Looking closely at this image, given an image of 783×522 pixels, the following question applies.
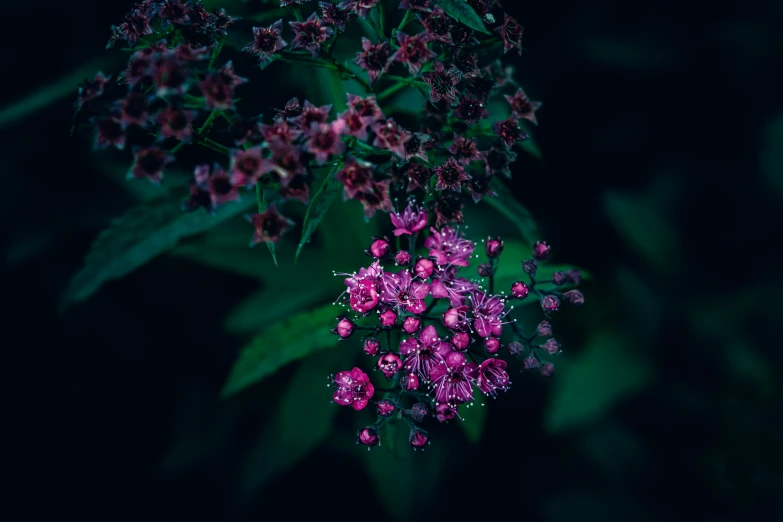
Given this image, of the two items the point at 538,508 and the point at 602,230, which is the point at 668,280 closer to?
the point at 602,230

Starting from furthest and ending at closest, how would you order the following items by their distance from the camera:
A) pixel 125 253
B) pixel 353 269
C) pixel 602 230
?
pixel 602 230, pixel 353 269, pixel 125 253

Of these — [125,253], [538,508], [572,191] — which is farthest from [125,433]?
[572,191]

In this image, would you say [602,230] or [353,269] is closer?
[353,269]

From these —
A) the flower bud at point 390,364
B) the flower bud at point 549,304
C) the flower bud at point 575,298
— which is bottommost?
the flower bud at point 390,364

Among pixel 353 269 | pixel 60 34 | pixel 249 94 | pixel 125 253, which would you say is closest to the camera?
pixel 125 253

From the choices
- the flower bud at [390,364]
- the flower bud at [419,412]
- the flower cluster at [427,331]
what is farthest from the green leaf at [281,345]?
the flower bud at [419,412]

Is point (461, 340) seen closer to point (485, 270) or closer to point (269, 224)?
point (485, 270)

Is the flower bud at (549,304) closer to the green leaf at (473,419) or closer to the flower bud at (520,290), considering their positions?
the flower bud at (520,290)
